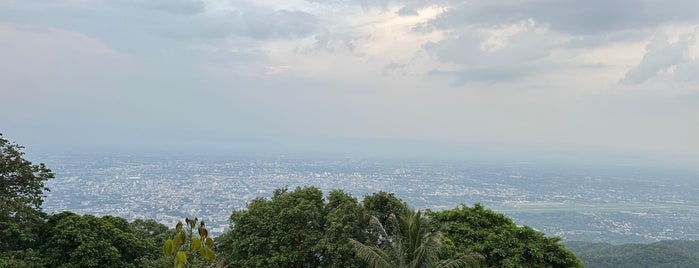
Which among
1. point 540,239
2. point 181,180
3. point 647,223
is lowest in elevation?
point 647,223

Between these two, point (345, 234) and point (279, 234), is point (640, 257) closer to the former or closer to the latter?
point (345, 234)

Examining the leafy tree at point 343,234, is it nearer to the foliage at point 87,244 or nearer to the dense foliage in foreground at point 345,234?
the dense foliage in foreground at point 345,234

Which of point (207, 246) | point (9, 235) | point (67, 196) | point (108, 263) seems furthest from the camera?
point (67, 196)

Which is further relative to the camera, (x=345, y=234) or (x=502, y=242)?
(x=502, y=242)

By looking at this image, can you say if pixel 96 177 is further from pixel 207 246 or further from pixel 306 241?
pixel 207 246

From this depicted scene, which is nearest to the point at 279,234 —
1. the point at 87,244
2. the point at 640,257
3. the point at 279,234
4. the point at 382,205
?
the point at 279,234

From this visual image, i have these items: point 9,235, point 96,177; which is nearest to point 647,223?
point 9,235

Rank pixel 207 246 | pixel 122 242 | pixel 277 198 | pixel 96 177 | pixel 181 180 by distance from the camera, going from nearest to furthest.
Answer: pixel 207 246 < pixel 122 242 < pixel 277 198 < pixel 96 177 < pixel 181 180

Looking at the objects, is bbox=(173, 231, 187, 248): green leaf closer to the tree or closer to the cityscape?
the tree
